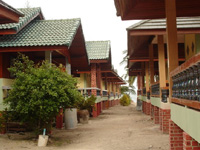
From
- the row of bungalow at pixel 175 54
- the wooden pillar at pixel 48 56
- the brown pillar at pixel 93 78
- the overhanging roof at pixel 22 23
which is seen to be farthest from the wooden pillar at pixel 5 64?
the brown pillar at pixel 93 78

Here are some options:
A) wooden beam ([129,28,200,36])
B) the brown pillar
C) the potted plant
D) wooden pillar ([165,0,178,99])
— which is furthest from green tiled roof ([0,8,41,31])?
the brown pillar

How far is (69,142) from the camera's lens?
11719 millimetres

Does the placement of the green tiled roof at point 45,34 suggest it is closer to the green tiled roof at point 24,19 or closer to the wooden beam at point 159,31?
the green tiled roof at point 24,19

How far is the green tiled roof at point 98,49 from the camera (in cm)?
2305

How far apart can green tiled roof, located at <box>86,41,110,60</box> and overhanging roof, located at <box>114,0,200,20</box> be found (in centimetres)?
1316

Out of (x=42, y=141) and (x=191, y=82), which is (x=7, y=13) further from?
(x=191, y=82)

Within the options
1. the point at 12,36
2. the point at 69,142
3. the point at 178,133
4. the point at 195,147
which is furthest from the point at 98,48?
the point at 195,147

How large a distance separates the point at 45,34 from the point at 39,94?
3847 mm

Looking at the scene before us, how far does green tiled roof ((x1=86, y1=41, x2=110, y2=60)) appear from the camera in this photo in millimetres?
23050

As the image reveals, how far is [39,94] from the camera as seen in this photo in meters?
10.3

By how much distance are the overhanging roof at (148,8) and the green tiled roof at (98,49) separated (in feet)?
43.2

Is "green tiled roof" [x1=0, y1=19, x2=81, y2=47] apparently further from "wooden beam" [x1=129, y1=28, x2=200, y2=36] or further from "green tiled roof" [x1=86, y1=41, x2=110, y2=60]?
"green tiled roof" [x1=86, y1=41, x2=110, y2=60]

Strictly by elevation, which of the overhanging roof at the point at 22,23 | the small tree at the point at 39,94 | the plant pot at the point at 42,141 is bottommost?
the plant pot at the point at 42,141

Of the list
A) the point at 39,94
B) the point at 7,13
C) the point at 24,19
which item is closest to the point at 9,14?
the point at 7,13
